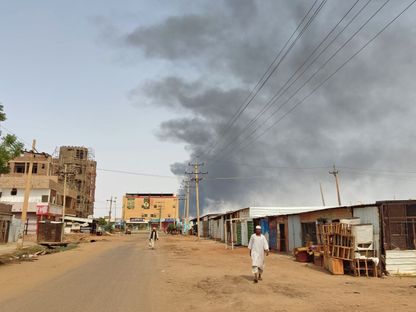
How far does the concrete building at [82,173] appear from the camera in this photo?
114 meters

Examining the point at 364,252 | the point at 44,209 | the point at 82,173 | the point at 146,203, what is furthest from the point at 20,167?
the point at 364,252

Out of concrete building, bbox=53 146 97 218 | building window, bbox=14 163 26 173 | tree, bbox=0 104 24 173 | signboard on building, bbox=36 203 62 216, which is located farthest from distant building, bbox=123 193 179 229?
tree, bbox=0 104 24 173

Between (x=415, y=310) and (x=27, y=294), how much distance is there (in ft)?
31.1

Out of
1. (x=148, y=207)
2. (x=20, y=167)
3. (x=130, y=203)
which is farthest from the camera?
(x=130, y=203)

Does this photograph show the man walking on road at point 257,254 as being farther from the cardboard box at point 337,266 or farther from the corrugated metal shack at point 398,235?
the corrugated metal shack at point 398,235

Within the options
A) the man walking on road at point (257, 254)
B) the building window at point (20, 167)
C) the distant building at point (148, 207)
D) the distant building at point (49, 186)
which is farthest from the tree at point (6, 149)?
the distant building at point (148, 207)

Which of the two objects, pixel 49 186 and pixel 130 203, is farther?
pixel 130 203

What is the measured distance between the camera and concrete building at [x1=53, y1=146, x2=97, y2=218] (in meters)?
114

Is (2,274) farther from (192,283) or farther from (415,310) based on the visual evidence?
(415,310)

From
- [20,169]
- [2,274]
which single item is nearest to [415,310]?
[2,274]

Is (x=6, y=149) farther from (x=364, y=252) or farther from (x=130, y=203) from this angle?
(x=130, y=203)

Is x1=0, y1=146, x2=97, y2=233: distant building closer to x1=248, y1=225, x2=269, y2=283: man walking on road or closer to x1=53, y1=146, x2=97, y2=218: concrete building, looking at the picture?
x1=53, y1=146, x2=97, y2=218: concrete building

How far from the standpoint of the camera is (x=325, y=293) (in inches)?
460

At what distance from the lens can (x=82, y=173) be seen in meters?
118
